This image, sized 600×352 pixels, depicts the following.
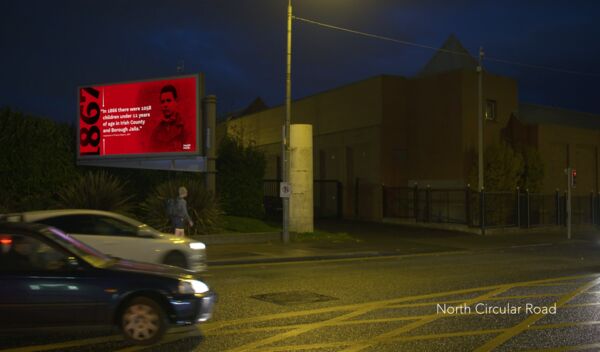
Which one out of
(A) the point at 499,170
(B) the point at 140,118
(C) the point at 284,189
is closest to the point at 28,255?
(C) the point at 284,189

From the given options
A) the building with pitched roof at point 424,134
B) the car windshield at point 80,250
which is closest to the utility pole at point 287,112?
the building with pitched roof at point 424,134

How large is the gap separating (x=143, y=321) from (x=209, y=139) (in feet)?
52.0

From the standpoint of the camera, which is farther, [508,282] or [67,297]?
[508,282]

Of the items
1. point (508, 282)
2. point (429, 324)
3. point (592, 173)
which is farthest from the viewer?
point (592, 173)

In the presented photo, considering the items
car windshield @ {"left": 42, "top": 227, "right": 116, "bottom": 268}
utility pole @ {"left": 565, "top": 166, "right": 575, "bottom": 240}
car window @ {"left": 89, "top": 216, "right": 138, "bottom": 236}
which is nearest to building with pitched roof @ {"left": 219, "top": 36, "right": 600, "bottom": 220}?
utility pole @ {"left": 565, "top": 166, "right": 575, "bottom": 240}

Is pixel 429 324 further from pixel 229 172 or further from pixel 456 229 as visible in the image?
pixel 456 229

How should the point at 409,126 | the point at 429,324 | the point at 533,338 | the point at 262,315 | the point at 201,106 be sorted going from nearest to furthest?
the point at 533,338 < the point at 429,324 < the point at 262,315 < the point at 201,106 < the point at 409,126

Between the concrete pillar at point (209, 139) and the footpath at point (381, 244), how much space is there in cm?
305

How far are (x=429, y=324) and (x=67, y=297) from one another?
4563 mm

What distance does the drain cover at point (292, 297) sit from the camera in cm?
1028

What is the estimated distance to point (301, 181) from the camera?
82.6 feet

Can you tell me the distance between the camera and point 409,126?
34781mm

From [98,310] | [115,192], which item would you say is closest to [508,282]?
[98,310]

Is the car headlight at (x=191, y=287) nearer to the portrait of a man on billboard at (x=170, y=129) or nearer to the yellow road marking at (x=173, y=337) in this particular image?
the yellow road marking at (x=173, y=337)
